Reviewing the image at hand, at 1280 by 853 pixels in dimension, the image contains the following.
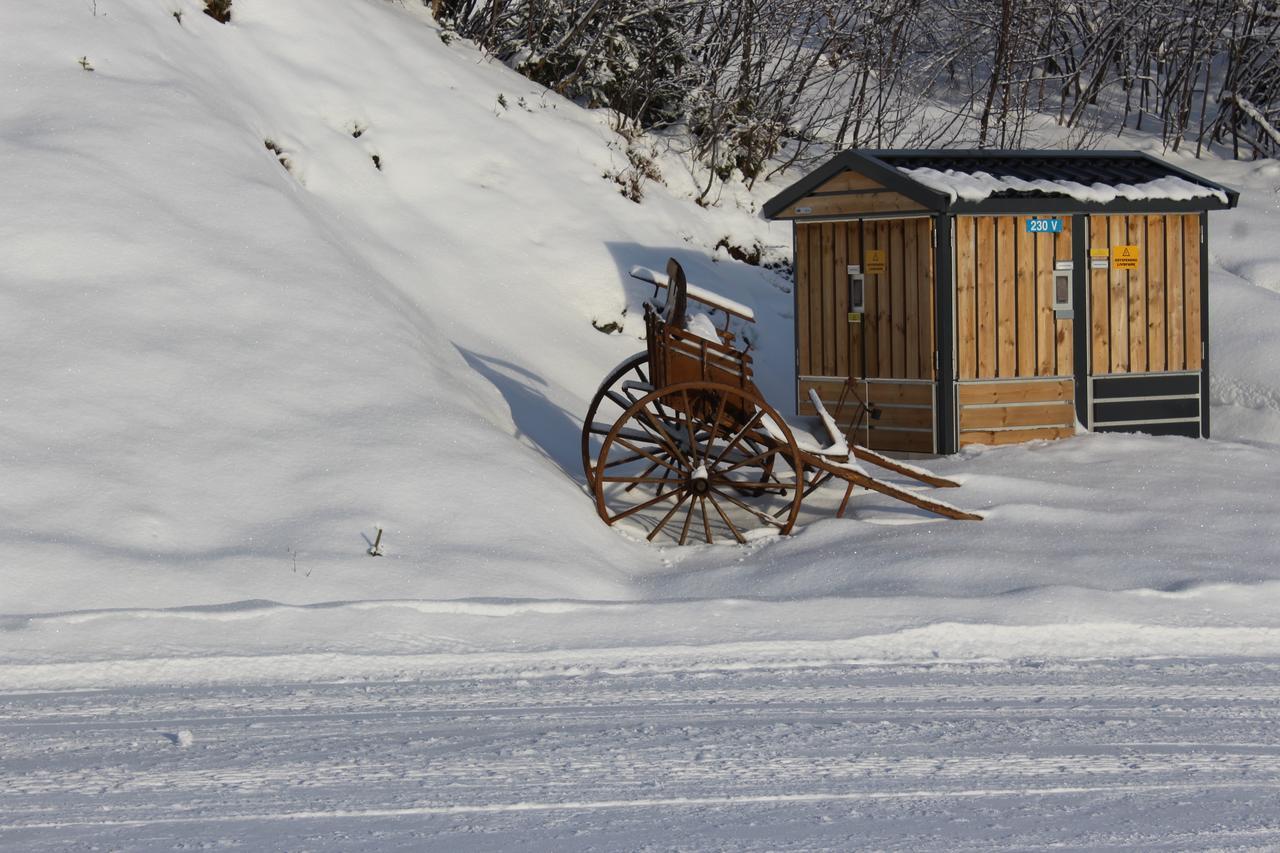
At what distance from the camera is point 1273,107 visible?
97.9ft

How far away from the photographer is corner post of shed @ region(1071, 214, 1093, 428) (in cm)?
1397

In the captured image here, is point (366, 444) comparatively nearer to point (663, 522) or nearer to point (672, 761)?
point (663, 522)

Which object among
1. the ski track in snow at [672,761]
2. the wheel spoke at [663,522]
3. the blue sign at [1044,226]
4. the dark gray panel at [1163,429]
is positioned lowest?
the ski track in snow at [672,761]

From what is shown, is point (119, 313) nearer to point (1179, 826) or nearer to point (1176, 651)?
point (1176, 651)

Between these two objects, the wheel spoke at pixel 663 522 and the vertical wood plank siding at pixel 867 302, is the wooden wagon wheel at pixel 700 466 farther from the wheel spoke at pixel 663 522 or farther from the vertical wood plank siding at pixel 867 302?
the vertical wood plank siding at pixel 867 302

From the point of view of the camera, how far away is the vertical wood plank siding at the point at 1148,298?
46.3ft

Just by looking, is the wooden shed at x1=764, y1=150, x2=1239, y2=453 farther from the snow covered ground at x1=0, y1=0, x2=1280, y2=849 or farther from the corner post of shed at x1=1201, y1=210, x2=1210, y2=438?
the snow covered ground at x1=0, y1=0, x2=1280, y2=849

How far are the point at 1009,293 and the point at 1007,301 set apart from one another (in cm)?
8

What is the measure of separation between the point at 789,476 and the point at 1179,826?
802 centimetres

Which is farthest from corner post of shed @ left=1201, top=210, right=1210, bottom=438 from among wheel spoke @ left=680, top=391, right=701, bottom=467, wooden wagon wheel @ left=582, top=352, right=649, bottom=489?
wheel spoke @ left=680, top=391, right=701, bottom=467

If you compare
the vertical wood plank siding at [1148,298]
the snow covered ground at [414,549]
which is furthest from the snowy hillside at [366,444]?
the vertical wood plank siding at [1148,298]

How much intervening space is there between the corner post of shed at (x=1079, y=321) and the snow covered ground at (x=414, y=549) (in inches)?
37.6

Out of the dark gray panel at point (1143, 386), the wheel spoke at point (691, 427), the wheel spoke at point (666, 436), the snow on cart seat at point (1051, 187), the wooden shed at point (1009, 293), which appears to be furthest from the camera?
the dark gray panel at point (1143, 386)

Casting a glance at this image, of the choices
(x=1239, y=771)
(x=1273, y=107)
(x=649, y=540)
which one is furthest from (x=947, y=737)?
(x=1273, y=107)
